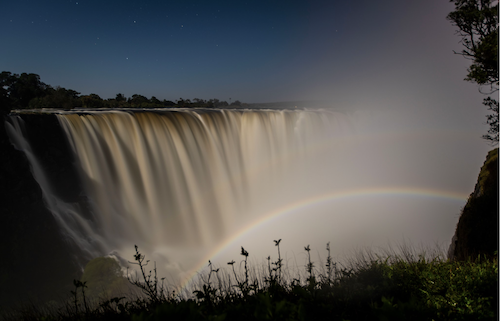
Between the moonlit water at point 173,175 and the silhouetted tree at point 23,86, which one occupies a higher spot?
the silhouetted tree at point 23,86

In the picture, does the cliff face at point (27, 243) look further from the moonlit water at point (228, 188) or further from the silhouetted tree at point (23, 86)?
the silhouetted tree at point (23, 86)

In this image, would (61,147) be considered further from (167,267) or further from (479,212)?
(479,212)

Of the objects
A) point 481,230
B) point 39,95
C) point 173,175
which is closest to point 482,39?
point 481,230

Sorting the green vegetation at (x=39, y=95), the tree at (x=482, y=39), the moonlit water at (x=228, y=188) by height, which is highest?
the green vegetation at (x=39, y=95)

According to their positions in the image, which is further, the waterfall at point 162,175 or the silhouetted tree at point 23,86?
the silhouetted tree at point 23,86

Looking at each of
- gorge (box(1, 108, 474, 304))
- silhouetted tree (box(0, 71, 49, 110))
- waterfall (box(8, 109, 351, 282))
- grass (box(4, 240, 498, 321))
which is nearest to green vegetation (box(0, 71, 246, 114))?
silhouetted tree (box(0, 71, 49, 110))

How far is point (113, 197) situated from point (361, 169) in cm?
2519

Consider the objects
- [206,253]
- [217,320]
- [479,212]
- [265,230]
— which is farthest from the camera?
[265,230]

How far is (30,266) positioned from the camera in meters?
7.71

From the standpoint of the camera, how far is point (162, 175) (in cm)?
1266

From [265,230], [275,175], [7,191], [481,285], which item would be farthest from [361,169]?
[7,191]

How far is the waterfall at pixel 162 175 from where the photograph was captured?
10.4 m

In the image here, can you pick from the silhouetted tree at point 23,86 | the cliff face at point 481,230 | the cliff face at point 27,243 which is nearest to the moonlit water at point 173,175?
the cliff face at point 27,243

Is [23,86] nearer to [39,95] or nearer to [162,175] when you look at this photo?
[39,95]
